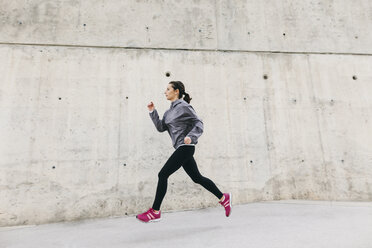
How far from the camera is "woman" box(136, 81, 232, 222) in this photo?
98.3 inches

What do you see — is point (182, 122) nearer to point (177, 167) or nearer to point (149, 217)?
point (177, 167)

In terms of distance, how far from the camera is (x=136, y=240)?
242 centimetres

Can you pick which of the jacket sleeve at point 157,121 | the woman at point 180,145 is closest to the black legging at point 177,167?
the woman at point 180,145

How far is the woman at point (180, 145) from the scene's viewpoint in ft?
8.19

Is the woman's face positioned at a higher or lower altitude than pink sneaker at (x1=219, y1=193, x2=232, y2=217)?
higher

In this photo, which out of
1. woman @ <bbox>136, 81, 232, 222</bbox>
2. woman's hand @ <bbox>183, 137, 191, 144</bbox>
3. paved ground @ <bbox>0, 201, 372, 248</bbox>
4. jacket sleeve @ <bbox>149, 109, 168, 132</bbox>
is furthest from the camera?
jacket sleeve @ <bbox>149, 109, 168, 132</bbox>

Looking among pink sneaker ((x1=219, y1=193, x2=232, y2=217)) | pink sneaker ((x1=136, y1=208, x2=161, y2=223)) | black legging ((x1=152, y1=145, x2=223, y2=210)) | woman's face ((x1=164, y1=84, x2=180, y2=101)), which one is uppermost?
woman's face ((x1=164, y1=84, x2=180, y2=101))

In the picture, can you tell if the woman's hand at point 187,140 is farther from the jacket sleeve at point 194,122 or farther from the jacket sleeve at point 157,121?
the jacket sleeve at point 157,121

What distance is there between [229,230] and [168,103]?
192cm

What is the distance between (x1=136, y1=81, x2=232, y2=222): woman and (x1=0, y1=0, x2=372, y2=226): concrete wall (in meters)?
Result: 0.80

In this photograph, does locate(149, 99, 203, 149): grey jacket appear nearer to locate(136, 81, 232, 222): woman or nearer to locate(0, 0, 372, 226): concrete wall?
locate(136, 81, 232, 222): woman

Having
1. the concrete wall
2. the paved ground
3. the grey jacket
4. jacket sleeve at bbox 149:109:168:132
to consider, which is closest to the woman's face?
the grey jacket

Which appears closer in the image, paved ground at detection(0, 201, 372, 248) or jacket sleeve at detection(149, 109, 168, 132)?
paved ground at detection(0, 201, 372, 248)

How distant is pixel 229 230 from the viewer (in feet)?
8.34
